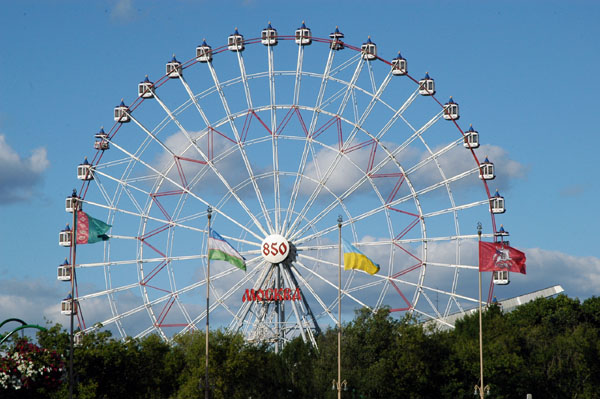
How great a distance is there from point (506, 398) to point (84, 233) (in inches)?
1563

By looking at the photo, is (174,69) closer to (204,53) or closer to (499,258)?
(204,53)

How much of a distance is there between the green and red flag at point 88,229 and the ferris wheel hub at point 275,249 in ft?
57.5

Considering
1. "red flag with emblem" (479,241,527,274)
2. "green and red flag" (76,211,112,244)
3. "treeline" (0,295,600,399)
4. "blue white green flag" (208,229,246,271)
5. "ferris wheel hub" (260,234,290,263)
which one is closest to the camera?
"blue white green flag" (208,229,246,271)

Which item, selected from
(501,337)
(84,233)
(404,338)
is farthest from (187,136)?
(501,337)

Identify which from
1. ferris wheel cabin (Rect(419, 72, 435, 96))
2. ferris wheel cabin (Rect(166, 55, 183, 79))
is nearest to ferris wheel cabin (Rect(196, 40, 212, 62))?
ferris wheel cabin (Rect(166, 55, 183, 79))

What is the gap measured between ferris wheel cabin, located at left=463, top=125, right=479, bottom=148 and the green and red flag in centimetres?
3110

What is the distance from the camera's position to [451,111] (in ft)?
334

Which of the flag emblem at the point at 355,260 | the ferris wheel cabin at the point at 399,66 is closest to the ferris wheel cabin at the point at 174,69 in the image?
the ferris wheel cabin at the point at 399,66

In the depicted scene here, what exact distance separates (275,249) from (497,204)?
18.3m

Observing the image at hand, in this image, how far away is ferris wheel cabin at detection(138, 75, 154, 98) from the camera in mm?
105188

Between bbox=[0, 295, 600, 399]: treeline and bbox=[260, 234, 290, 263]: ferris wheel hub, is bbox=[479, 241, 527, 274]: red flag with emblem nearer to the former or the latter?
bbox=[0, 295, 600, 399]: treeline

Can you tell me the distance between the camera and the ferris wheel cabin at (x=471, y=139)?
101 metres

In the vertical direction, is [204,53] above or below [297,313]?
above

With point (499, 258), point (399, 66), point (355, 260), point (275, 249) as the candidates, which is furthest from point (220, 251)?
point (399, 66)
